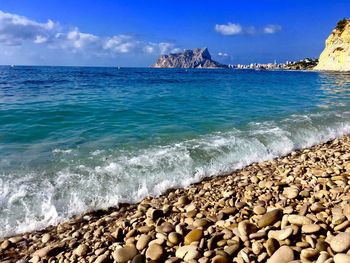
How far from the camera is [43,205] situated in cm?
781

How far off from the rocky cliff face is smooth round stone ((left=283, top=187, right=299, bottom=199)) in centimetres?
11252

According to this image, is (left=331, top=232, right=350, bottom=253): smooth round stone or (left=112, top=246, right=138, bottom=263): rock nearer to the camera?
(left=331, top=232, right=350, bottom=253): smooth round stone

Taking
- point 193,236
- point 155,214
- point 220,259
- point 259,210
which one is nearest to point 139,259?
point 193,236

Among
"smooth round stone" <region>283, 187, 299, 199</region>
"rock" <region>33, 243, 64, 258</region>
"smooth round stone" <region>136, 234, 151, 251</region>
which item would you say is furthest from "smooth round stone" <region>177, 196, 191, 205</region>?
"rock" <region>33, 243, 64, 258</region>

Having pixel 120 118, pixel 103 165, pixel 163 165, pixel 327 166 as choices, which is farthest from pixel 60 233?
pixel 120 118

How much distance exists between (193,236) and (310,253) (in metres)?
1.99

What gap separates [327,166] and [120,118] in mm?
12394

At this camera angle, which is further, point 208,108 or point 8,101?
point 8,101

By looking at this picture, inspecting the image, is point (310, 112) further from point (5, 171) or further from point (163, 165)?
point (5, 171)

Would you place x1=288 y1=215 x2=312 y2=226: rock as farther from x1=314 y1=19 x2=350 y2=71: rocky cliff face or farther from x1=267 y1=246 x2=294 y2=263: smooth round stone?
x1=314 y1=19 x2=350 y2=71: rocky cliff face

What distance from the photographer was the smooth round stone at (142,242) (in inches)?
223

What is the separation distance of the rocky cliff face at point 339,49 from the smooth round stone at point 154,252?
115697 mm

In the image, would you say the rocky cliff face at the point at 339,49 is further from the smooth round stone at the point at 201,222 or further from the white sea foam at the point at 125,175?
the smooth round stone at the point at 201,222

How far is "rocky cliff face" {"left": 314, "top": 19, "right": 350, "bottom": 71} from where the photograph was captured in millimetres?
106125
